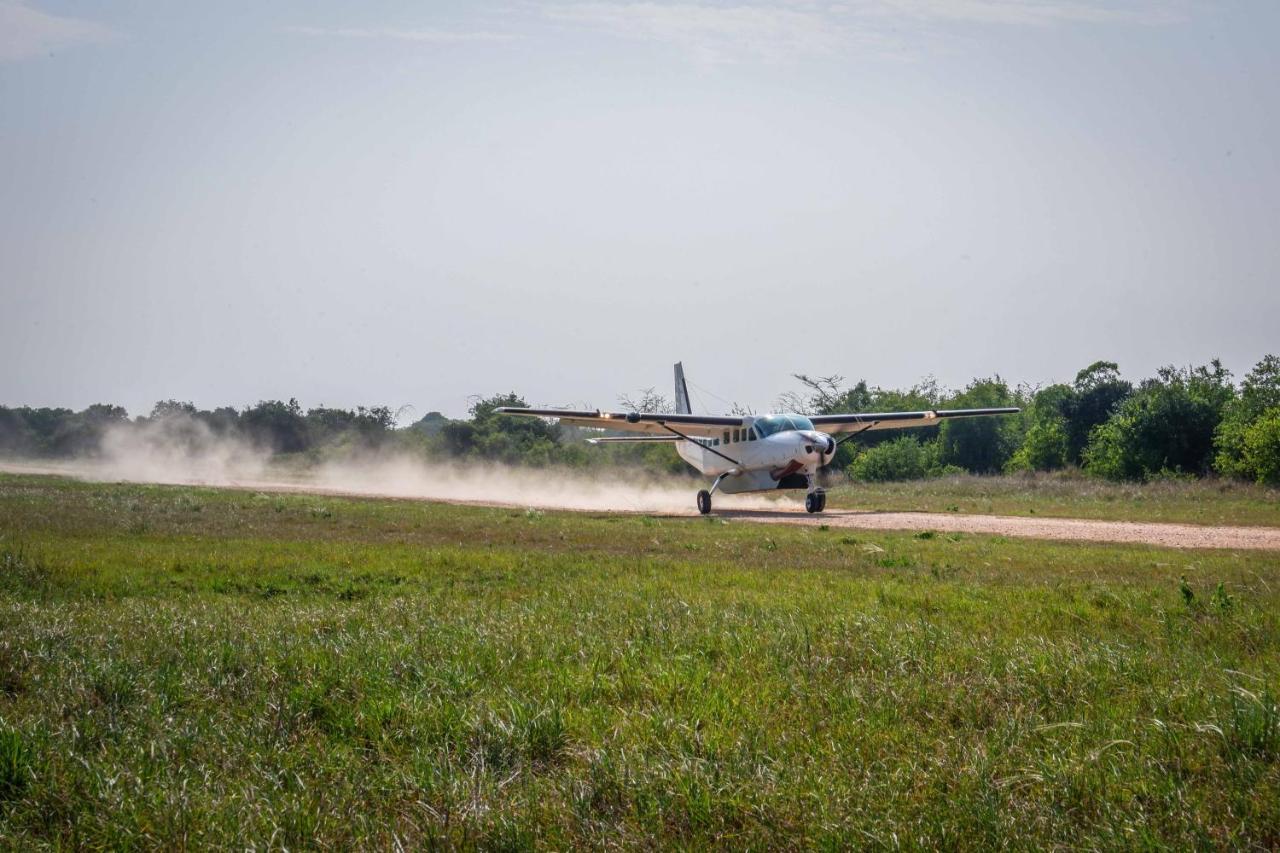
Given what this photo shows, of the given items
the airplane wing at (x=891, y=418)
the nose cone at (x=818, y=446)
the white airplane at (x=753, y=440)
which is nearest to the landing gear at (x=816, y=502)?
the white airplane at (x=753, y=440)

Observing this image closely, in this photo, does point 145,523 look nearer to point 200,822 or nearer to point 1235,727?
point 200,822

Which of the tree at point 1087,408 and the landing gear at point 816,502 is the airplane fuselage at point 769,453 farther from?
the tree at point 1087,408

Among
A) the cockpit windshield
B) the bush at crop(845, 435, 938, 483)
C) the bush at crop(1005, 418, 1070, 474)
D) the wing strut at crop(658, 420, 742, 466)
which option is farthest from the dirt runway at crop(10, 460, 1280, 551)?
the bush at crop(1005, 418, 1070, 474)

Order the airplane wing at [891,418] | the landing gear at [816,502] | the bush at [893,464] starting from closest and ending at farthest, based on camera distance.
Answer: the landing gear at [816,502], the airplane wing at [891,418], the bush at [893,464]

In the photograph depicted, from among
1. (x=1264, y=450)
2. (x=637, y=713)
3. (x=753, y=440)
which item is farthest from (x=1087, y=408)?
(x=637, y=713)

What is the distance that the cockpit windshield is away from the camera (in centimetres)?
3266

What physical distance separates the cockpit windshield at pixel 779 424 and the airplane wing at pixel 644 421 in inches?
48.8

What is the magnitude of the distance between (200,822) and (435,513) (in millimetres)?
22968

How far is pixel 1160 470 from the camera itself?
46.1 m

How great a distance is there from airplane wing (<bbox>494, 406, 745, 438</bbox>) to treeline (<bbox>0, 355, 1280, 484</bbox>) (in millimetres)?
21185

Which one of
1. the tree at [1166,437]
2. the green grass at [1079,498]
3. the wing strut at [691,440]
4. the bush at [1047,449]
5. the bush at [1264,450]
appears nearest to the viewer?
the green grass at [1079,498]

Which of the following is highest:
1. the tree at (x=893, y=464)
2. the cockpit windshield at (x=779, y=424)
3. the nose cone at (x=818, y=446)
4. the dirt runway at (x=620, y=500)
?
the cockpit windshield at (x=779, y=424)

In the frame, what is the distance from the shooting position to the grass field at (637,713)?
450 centimetres

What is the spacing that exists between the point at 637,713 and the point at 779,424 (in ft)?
89.8
